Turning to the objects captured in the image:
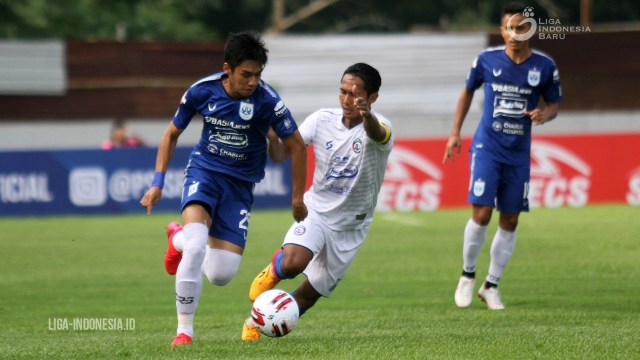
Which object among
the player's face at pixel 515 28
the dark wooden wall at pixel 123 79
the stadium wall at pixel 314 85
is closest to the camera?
the player's face at pixel 515 28

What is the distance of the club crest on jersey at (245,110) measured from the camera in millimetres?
8477

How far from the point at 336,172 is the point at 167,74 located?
2851 centimetres

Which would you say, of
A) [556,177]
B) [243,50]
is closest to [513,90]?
[243,50]

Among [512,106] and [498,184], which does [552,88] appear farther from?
[498,184]

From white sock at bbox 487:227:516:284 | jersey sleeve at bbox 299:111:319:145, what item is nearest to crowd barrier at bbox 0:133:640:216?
white sock at bbox 487:227:516:284

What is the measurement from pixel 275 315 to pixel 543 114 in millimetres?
3585

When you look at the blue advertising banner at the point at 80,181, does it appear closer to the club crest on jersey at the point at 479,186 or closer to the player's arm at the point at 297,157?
the club crest on jersey at the point at 479,186

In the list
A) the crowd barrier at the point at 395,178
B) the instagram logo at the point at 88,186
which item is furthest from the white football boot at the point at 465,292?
the instagram logo at the point at 88,186

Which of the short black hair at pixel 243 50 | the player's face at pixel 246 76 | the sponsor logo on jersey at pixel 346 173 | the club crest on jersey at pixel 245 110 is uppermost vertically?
the short black hair at pixel 243 50

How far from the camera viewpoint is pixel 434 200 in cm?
2406

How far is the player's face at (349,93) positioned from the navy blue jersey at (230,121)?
0.42m

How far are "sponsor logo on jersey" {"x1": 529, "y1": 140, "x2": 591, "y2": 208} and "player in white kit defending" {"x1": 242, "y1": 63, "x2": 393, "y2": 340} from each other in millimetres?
15009

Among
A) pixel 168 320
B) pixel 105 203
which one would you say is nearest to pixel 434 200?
pixel 105 203

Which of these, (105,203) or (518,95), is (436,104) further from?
(518,95)
